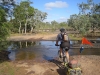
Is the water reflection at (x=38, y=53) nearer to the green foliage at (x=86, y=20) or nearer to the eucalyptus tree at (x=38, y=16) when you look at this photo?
the green foliage at (x=86, y=20)

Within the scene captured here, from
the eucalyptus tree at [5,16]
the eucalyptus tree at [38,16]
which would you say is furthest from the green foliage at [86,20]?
the eucalyptus tree at [5,16]

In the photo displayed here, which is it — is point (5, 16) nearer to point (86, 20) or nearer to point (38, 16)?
point (86, 20)

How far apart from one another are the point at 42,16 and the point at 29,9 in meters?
5.53

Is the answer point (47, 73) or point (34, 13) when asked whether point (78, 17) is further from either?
point (47, 73)

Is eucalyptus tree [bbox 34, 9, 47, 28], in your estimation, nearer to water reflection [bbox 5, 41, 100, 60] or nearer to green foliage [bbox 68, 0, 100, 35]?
green foliage [bbox 68, 0, 100, 35]

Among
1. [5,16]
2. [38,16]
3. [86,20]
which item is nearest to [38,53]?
[5,16]

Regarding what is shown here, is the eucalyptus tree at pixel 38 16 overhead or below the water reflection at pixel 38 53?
overhead

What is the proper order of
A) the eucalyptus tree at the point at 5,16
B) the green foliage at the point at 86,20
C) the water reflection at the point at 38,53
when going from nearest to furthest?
1. the eucalyptus tree at the point at 5,16
2. the water reflection at the point at 38,53
3. the green foliage at the point at 86,20

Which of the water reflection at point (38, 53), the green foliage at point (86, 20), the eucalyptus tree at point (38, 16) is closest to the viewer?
the water reflection at point (38, 53)

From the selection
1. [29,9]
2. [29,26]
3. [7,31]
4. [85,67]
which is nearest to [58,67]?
[85,67]

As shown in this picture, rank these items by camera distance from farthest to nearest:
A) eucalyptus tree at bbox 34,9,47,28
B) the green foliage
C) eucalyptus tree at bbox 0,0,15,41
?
eucalyptus tree at bbox 34,9,47,28, the green foliage, eucalyptus tree at bbox 0,0,15,41

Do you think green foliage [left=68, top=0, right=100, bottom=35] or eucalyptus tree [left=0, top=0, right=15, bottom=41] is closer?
eucalyptus tree [left=0, top=0, right=15, bottom=41]

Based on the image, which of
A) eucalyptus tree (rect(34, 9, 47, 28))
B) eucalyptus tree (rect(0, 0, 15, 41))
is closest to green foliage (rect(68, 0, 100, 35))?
eucalyptus tree (rect(34, 9, 47, 28))

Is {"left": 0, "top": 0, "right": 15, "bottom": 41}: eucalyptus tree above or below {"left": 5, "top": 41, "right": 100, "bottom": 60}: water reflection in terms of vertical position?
above
